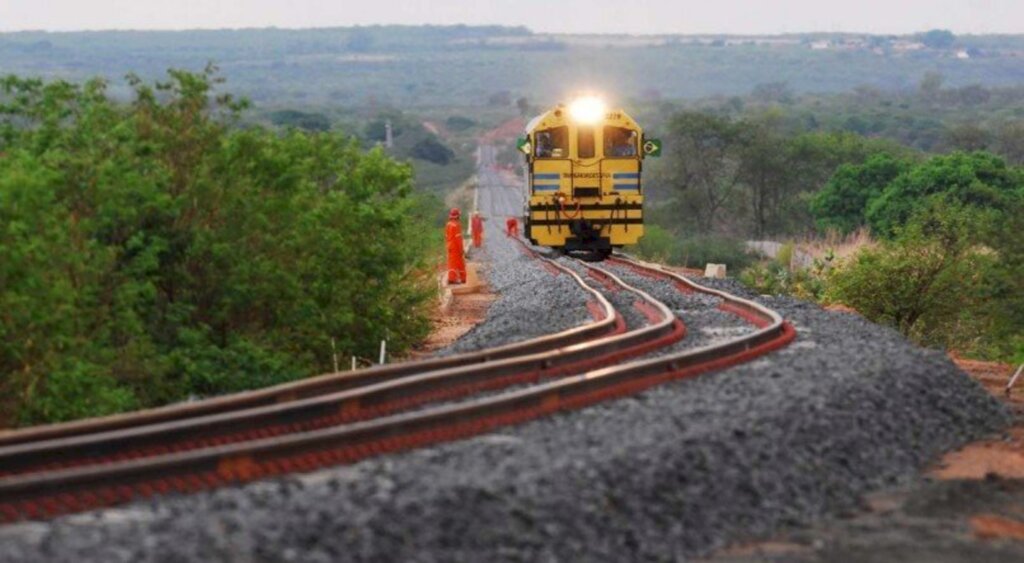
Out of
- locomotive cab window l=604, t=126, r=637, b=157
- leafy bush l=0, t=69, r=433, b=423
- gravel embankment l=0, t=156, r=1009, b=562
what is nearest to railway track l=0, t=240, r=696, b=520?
gravel embankment l=0, t=156, r=1009, b=562

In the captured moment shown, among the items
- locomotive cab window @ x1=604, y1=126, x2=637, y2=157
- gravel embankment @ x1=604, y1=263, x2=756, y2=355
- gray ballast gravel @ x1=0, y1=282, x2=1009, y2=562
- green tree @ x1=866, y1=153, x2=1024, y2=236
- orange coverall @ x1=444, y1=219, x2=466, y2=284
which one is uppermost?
gray ballast gravel @ x1=0, y1=282, x2=1009, y2=562

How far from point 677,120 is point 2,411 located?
7556cm

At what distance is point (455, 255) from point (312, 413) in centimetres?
1733

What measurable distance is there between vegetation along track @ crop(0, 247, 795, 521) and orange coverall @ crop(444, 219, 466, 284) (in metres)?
12.6

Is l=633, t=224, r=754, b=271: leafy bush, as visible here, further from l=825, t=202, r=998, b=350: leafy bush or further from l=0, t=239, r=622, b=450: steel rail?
l=0, t=239, r=622, b=450: steel rail

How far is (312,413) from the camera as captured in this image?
39.2ft

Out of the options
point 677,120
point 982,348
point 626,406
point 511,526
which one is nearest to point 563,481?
point 511,526

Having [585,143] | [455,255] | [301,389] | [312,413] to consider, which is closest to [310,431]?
[312,413]

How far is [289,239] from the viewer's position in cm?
1786

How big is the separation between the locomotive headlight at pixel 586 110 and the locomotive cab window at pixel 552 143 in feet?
1.02

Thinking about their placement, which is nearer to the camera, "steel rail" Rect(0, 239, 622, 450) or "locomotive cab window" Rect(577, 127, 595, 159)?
"steel rail" Rect(0, 239, 622, 450)

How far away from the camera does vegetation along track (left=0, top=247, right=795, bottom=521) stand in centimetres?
927

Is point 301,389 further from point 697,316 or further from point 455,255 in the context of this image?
point 455,255

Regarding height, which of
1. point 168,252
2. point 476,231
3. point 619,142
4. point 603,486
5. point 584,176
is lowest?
point 476,231
